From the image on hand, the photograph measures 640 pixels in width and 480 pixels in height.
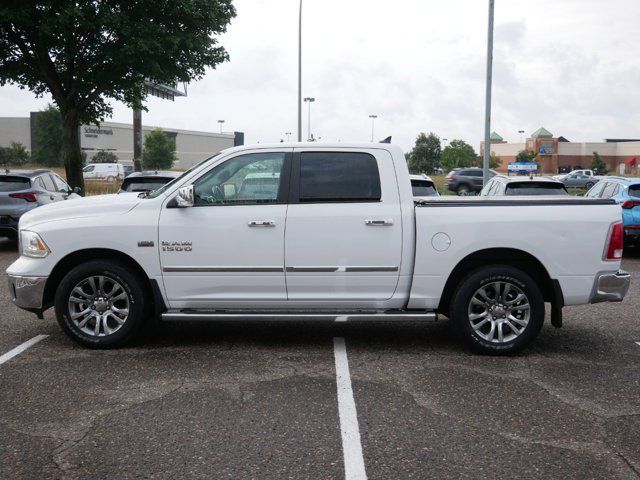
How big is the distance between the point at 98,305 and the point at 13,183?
365 inches

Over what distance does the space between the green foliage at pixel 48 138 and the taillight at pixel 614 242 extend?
301 ft

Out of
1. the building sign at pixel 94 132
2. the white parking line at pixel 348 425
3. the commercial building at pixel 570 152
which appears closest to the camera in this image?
the white parking line at pixel 348 425

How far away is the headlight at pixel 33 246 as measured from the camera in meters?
6.35

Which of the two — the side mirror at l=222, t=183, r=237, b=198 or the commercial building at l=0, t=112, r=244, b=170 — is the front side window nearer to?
the side mirror at l=222, t=183, r=237, b=198

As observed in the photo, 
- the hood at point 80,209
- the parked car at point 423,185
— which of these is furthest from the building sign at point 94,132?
the hood at point 80,209

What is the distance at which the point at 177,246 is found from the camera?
625 centimetres

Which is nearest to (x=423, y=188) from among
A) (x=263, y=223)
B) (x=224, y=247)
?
(x=263, y=223)

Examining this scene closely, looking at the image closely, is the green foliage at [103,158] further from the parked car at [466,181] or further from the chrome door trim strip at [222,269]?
→ the chrome door trim strip at [222,269]

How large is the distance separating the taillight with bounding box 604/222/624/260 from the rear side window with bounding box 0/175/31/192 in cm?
1177

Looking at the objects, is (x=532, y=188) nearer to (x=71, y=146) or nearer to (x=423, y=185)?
(x=423, y=185)

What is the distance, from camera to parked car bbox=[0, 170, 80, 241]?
1391 cm

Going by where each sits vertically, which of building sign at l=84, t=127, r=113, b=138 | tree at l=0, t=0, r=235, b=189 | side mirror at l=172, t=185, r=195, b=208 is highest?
building sign at l=84, t=127, r=113, b=138

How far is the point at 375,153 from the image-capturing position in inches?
255

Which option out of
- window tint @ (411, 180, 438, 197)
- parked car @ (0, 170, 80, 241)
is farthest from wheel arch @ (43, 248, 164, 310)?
window tint @ (411, 180, 438, 197)
